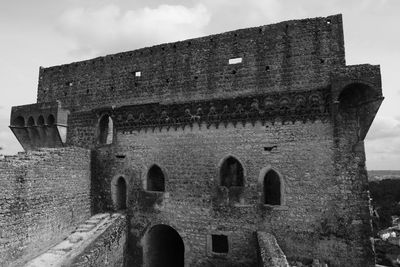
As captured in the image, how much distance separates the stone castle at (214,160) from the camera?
934 cm

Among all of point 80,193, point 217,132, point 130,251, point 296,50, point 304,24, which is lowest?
point 130,251

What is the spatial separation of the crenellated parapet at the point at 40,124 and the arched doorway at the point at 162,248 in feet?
18.6

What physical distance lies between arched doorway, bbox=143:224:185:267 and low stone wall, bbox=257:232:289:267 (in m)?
4.28

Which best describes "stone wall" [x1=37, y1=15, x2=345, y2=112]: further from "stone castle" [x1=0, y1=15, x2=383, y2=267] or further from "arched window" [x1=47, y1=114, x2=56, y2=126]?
"arched window" [x1=47, y1=114, x2=56, y2=126]

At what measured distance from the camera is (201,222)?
10.8m

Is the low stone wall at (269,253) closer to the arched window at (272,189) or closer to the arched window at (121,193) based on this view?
the arched window at (272,189)

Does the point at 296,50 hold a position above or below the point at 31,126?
above

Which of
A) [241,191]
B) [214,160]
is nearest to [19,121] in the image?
[214,160]

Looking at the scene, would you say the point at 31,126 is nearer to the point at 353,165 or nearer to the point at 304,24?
the point at 304,24

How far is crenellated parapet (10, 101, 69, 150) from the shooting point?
44.5 feet

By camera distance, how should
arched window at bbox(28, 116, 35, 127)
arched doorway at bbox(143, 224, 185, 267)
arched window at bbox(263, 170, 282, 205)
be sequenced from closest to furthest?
arched window at bbox(263, 170, 282, 205) → arched doorway at bbox(143, 224, 185, 267) → arched window at bbox(28, 116, 35, 127)

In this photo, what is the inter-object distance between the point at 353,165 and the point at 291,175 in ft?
5.93

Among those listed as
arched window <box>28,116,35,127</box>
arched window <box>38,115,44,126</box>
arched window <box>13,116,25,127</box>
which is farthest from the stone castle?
arched window <box>13,116,25,127</box>

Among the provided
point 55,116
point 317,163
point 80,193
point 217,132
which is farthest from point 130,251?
point 317,163
